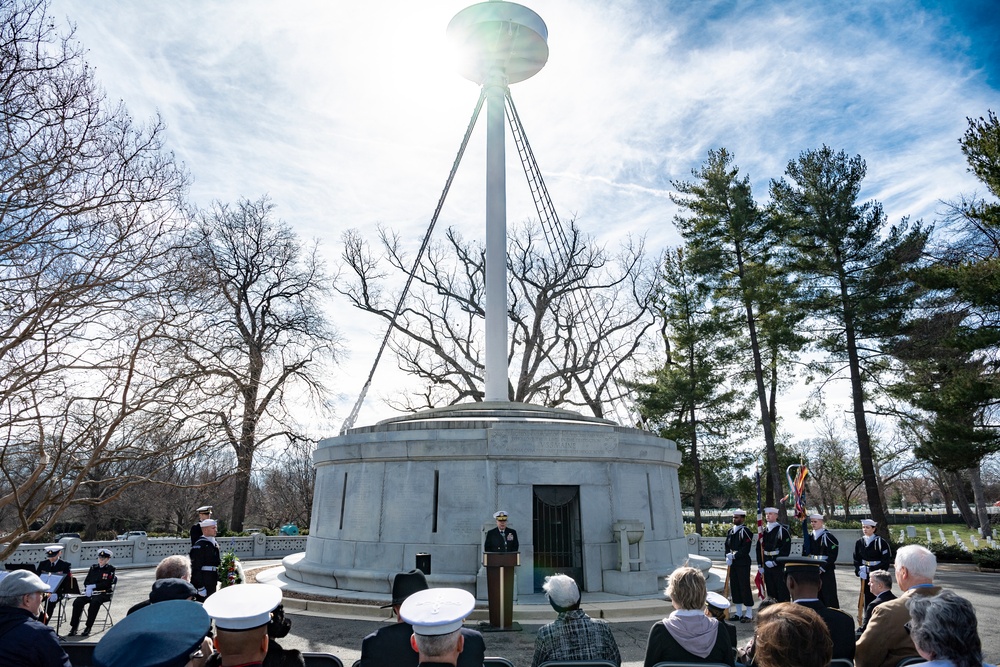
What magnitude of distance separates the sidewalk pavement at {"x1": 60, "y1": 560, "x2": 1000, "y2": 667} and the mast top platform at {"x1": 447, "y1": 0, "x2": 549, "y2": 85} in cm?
1490

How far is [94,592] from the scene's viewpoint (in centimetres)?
1053

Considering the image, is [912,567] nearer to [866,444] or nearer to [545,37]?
[545,37]

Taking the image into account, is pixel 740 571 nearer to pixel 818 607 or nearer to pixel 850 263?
pixel 818 607

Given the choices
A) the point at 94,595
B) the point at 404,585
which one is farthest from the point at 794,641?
the point at 94,595

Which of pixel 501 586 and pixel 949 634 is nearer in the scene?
pixel 949 634

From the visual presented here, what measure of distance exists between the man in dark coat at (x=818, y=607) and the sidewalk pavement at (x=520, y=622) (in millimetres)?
3650

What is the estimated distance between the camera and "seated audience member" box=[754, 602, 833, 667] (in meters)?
2.83

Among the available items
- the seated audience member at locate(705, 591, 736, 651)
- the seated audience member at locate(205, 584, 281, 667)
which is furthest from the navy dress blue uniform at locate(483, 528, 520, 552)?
the seated audience member at locate(205, 584, 281, 667)

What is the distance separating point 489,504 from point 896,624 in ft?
28.3

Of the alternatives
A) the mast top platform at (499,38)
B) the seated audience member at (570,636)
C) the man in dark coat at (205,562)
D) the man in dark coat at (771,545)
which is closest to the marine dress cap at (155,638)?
the seated audience member at (570,636)

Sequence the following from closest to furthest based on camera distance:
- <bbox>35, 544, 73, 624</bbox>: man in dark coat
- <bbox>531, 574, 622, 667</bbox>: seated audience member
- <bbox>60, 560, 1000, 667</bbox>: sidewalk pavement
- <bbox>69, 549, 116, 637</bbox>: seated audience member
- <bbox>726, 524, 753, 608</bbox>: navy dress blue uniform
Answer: <bbox>531, 574, 622, 667</bbox>: seated audience member → <bbox>60, 560, 1000, 667</bbox>: sidewalk pavement → <bbox>69, 549, 116, 637</bbox>: seated audience member → <bbox>35, 544, 73, 624</bbox>: man in dark coat → <bbox>726, 524, 753, 608</bbox>: navy dress blue uniform

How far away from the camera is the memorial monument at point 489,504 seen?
1211 centimetres

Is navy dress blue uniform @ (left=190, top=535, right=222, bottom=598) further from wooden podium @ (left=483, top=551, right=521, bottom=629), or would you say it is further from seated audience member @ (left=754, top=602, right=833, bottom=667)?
seated audience member @ (left=754, top=602, right=833, bottom=667)

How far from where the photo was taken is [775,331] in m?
26.6
